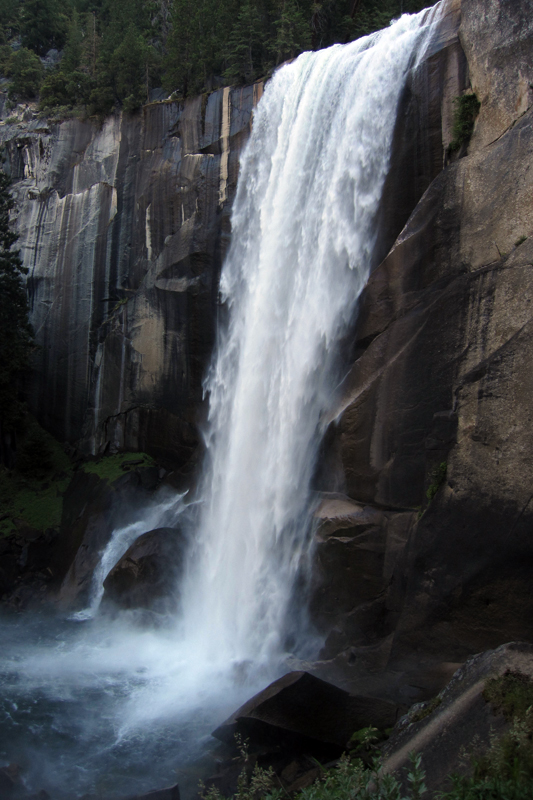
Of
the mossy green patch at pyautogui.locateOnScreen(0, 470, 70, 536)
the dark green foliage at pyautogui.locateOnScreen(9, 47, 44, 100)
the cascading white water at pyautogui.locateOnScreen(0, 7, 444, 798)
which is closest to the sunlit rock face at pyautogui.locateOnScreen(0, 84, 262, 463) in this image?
the cascading white water at pyautogui.locateOnScreen(0, 7, 444, 798)

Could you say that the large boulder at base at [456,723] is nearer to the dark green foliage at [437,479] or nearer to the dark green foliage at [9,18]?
the dark green foliage at [437,479]

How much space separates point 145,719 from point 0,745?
8.74ft

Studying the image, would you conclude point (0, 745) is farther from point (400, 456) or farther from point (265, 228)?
point (265, 228)

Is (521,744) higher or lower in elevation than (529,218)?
lower

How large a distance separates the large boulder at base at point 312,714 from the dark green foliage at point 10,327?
18.3 m

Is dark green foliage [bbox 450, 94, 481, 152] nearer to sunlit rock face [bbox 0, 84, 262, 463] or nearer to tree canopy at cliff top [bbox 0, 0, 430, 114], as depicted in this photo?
sunlit rock face [bbox 0, 84, 262, 463]

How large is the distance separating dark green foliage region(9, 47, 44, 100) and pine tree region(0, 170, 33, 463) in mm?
8344

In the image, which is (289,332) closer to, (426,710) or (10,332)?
(426,710)

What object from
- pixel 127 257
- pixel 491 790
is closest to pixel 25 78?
pixel 127 257

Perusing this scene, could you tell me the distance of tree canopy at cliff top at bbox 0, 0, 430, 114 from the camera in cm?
2394

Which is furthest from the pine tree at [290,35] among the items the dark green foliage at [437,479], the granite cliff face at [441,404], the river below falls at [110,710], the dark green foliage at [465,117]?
the river below falls at [110,710]

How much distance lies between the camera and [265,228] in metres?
19.3

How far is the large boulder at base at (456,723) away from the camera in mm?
6867

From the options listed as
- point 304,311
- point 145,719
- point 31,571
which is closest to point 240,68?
point 304,311
